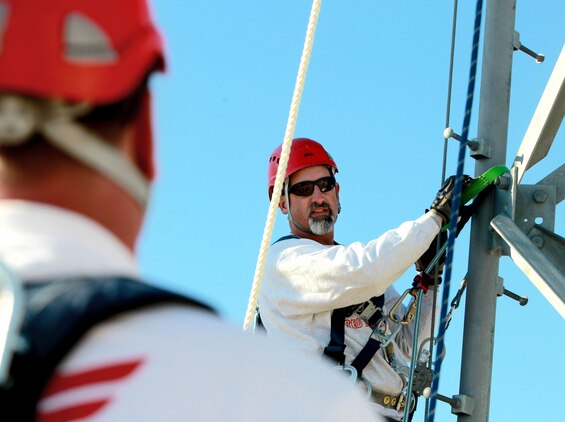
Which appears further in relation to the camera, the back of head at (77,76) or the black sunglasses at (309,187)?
the black sunglasses at (309,187)

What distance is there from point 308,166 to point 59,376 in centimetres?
417

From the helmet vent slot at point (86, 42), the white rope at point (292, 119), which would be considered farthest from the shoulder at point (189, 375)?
the white rope at point (292, 119)

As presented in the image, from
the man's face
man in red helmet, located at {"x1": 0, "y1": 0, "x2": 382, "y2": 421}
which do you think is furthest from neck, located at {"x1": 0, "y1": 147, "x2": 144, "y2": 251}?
the man's face

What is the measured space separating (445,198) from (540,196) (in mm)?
347

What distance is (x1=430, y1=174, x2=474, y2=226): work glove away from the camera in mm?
4254

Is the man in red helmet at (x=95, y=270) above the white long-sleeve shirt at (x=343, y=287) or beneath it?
beneath

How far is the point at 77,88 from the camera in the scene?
3.22 ft

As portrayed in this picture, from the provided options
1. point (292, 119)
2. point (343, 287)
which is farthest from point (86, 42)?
point (343, 287)

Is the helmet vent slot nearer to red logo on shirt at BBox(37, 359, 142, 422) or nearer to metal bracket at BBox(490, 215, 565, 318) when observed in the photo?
red logo on shirt at BBox(37, 359, 142, 422)

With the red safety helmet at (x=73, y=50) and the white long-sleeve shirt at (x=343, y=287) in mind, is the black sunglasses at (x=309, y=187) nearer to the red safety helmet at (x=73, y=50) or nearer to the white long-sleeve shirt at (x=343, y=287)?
the white long-sleeve shirt at (x=343, y=287)

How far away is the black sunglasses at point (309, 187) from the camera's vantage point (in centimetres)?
505

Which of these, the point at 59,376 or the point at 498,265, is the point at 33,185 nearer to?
the point at 59,376

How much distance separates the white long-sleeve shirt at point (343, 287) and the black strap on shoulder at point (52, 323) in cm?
333

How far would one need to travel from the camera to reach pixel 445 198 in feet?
14.0
